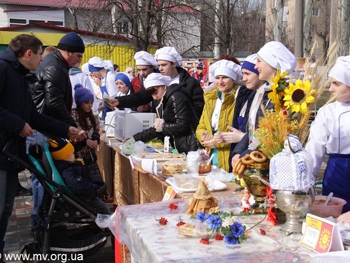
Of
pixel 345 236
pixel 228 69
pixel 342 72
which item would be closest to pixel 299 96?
pixel 342 72

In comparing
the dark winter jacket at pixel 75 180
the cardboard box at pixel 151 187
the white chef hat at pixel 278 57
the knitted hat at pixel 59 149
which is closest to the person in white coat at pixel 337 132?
the white chef hat at pixel 278 57

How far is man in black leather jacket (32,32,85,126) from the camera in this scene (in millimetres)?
4309

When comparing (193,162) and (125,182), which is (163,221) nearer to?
(193,162)

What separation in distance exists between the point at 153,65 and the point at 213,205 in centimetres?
361

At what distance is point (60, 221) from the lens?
12.4ft

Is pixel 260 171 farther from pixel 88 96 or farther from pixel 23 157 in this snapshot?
pixel 88 96

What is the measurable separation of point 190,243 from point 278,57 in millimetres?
1366

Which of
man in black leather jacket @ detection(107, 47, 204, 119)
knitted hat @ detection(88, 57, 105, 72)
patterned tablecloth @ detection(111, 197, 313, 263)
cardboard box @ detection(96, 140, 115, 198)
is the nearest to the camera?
patterned tablecloth @ detection(111, 197, 313, 263)

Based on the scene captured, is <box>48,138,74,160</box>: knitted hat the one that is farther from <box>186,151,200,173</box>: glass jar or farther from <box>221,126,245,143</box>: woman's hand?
<box>221,126,245,143</box>: woman's hand

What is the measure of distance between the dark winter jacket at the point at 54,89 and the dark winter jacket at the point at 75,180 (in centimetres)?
67

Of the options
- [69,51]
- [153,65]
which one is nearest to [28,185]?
[153,65]

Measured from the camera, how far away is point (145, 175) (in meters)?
3.99

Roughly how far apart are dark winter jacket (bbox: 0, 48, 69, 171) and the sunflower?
2250 mm

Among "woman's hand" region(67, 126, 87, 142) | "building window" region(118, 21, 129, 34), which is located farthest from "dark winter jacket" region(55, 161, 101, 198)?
"building window" region(118, 21, 129, 34)
